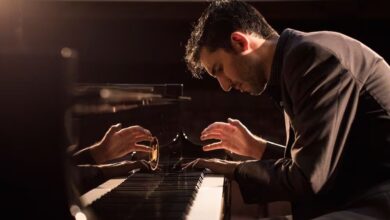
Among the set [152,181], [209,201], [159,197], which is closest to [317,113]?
[209,201]

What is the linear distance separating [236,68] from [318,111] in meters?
0.49

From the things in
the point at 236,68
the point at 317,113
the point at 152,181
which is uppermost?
the point at 236,68

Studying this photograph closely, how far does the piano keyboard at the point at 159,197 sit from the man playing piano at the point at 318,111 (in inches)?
7.3

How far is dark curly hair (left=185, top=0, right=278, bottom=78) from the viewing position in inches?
74.6

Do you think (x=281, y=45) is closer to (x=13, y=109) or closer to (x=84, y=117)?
(x=84, y=117)

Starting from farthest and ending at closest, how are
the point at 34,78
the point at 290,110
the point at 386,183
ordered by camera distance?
the point at 290,110 → the point at 386,183 → the point at 34,78

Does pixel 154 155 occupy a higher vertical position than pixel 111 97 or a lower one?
lower

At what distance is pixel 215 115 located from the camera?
3770mm

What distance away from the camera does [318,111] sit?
1.53m

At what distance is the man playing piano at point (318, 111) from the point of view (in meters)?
1.54

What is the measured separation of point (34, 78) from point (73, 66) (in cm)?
6

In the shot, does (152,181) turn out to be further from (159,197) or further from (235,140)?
(235,140)

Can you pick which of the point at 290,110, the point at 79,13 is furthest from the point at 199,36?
the point at 79,13

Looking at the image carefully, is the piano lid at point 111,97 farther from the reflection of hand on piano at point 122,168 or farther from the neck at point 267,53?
the neck at point 267,53
